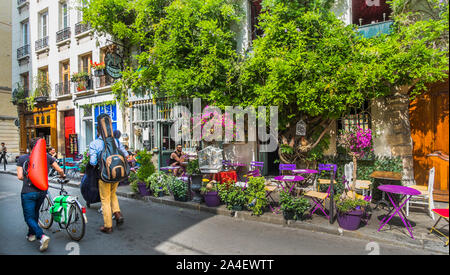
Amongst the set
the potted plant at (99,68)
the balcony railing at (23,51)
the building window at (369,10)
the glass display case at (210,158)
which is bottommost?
the glass display case at (210,158)

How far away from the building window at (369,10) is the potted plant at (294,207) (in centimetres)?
608

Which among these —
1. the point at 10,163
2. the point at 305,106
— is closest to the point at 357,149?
the point at 305,106

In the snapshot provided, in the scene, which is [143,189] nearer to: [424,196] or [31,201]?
[31,201]

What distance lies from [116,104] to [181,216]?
9691 millimetres

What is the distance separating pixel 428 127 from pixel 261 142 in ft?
16.9

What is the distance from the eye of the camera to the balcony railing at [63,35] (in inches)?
652

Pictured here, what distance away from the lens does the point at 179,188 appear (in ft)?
24.5

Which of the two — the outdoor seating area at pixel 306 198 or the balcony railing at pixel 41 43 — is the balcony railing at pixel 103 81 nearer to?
the balcony railing at pixel 41 43

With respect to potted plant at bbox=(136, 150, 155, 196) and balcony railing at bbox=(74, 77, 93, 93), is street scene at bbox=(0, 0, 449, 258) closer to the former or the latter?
potted plant at bbox=(136, 150, 155, 196)

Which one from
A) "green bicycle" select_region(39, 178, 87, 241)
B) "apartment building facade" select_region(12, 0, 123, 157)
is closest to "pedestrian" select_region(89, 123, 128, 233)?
"green bicycle" select_region(39, 178, 87, 241)

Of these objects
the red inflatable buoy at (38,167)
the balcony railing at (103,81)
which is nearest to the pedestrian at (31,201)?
the red inflatable buoy at (38,167)

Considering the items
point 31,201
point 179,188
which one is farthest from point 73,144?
point 31,201

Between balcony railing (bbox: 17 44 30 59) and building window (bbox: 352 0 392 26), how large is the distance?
2095 cm

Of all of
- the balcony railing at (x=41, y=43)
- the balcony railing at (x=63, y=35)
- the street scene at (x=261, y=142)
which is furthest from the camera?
the balcony railing at (x=41, y=43)
